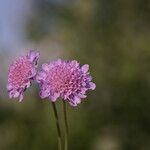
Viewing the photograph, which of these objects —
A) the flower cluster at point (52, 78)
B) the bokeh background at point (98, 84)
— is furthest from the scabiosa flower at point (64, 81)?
the bokeh background at point (98, 84)

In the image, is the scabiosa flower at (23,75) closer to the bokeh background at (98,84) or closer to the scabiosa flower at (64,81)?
the scabiosa flower at (64,81)

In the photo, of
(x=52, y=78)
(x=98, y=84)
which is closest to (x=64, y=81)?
(x=52, y=78)

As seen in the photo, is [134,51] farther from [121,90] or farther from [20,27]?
[20,27]

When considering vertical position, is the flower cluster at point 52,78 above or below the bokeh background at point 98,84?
below

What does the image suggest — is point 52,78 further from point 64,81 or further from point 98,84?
point 98,84

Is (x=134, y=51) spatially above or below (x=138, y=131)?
above

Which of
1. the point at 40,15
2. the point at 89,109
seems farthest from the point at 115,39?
the point at 40,15
